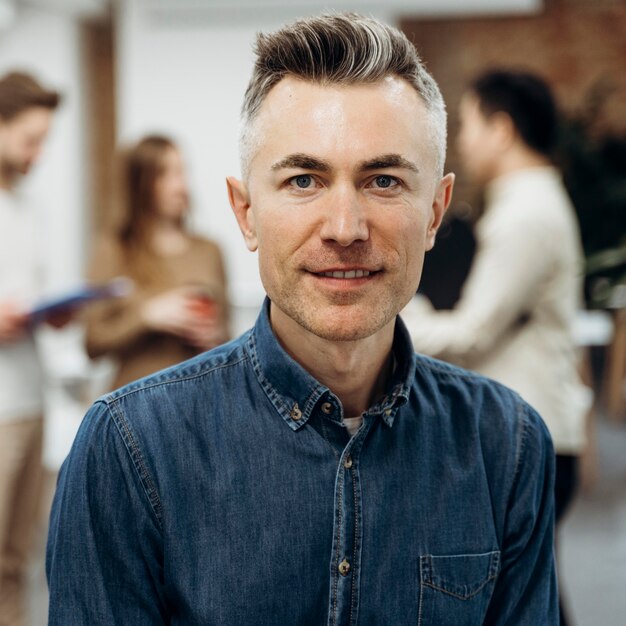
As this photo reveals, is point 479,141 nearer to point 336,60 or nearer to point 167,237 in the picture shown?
point 167,237

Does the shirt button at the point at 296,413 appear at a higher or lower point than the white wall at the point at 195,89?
lower

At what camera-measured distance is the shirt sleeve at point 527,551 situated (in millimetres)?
1060

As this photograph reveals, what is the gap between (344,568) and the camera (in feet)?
3.16

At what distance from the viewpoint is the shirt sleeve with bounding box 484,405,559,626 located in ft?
3.48

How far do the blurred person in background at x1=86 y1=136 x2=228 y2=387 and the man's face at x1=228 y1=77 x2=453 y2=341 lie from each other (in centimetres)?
141

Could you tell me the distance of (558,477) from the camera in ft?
6.66

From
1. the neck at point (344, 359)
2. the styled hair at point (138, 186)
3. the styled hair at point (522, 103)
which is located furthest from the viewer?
the styled hair at point (138, 186)

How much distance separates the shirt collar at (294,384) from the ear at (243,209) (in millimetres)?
98

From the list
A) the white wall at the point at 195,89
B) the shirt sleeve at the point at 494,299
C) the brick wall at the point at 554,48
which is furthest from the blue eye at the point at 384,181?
the brick wall at the point at 554,48

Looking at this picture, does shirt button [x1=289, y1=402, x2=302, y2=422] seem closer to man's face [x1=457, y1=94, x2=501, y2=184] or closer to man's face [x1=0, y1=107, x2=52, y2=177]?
man's face [x1=457, y1=94, x2=501, y2=184]

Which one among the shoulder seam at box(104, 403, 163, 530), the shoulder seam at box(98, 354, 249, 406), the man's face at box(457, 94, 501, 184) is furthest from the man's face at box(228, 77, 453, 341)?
the man's face at box(457, 94, 501, 184)

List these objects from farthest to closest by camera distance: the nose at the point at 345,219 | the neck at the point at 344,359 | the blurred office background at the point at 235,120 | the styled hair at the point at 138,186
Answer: the blurred office background at the point at 235,120 < the styled hair at the point at 138,186 < the neck at the point at 344,359 < the nose at the point at 345,219

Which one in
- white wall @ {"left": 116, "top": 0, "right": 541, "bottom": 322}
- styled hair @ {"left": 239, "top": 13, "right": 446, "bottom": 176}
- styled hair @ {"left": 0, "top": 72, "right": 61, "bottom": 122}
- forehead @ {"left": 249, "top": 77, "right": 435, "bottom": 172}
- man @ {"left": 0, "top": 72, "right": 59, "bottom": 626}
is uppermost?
white wall @ {"left": 116, "top": 0, "right": 541, "bottom": 322}

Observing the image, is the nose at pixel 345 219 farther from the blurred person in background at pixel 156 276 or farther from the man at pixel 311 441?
the blurred person in background at pixel 156 276
